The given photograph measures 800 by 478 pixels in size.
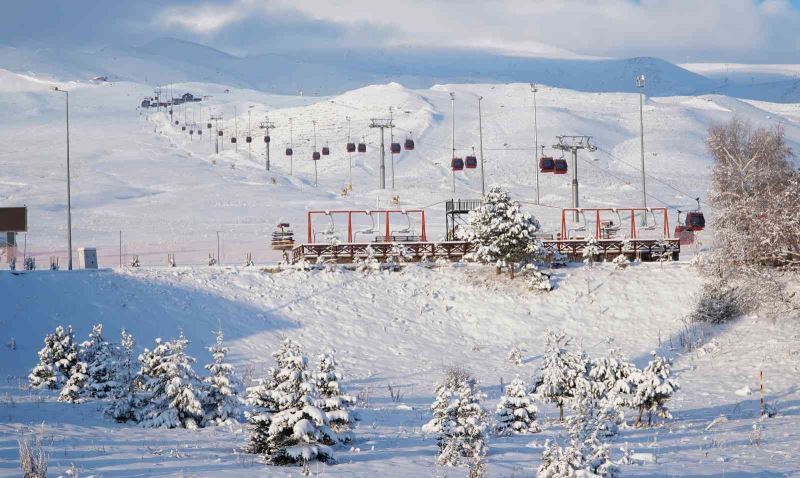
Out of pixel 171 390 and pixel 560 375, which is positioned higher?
pixel 171 390

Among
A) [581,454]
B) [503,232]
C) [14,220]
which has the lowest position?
[581,454]

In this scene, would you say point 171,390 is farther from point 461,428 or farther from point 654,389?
point 654,389

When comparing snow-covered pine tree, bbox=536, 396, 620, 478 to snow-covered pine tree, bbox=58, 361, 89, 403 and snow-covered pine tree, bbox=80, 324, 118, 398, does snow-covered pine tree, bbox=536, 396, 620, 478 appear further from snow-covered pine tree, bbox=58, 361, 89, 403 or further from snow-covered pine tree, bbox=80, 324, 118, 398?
snow-covered pine tree, bbox=58, 361, 89, 403

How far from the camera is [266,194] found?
293ft

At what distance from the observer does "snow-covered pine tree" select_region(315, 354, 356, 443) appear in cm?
1862

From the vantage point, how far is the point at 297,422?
1722cm

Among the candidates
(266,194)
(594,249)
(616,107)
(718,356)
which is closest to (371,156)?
(266,194)

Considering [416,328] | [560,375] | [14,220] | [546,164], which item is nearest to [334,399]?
[560,375]

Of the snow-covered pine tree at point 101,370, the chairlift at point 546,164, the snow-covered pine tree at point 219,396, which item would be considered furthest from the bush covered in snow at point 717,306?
the chairlift at point 546,164

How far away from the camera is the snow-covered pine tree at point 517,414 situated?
22.2 metres

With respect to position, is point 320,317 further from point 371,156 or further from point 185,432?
point 371,156

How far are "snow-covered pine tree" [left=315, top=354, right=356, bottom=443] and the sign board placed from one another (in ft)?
106

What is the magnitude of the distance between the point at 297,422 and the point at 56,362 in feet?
36.4

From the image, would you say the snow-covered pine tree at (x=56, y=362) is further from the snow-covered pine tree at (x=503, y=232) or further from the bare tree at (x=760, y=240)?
the bare tree at (x=760, y=240)
